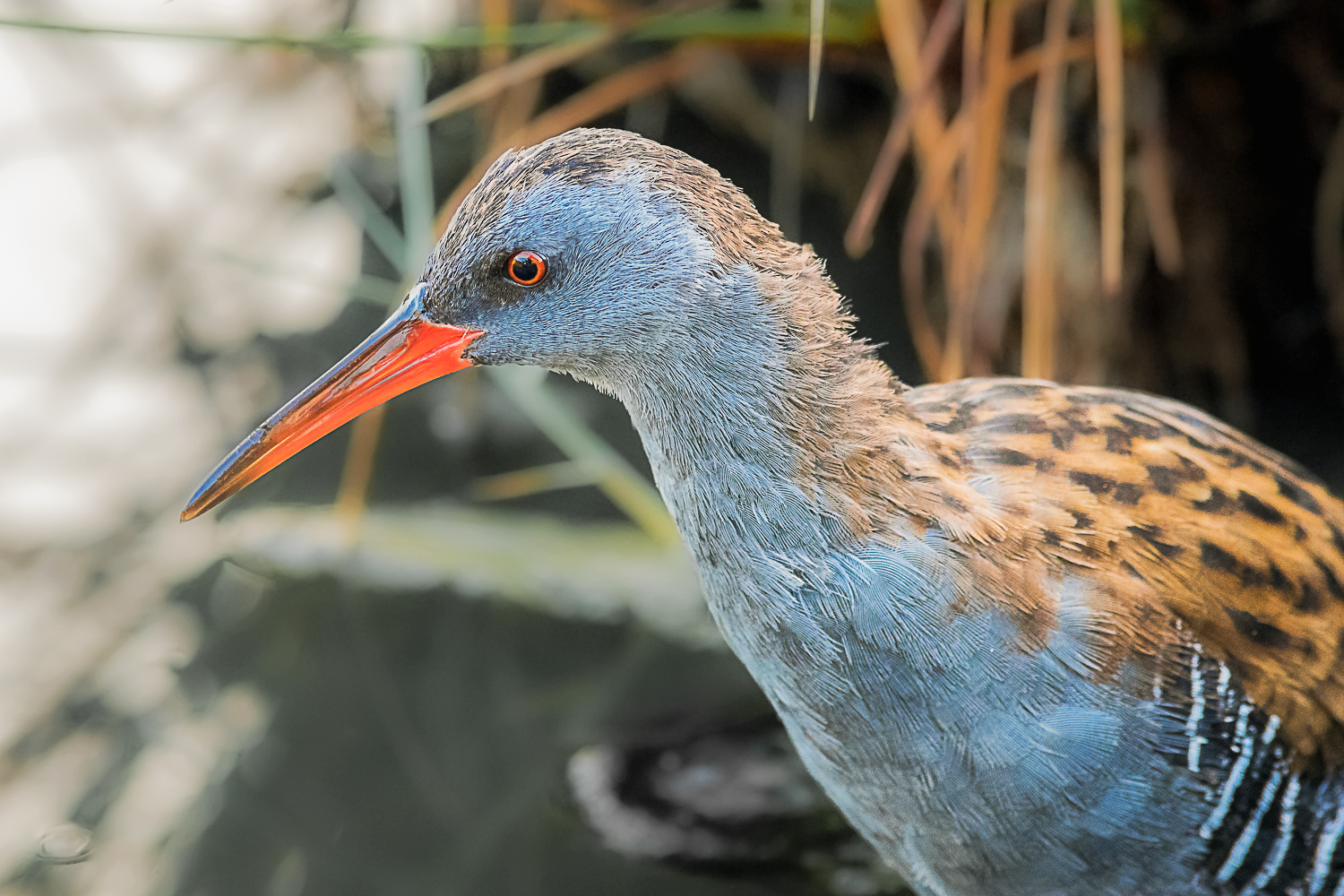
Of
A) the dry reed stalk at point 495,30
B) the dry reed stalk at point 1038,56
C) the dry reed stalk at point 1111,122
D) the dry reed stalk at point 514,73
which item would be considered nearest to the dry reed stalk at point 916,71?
the dry reed stalk at point 1038,56

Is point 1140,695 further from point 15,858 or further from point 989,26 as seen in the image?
point 15,858

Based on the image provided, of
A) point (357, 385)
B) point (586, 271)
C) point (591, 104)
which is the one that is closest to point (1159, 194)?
point (591, 104)

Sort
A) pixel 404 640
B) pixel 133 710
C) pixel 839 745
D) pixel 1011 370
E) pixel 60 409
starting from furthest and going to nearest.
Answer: pixel 60 409 → pixel 1011 370 → pixel 404 640 → pixel 133 710 → pixel 839 745

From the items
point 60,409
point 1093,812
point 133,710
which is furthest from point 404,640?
point 1093,812

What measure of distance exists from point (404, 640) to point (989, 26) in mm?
1571

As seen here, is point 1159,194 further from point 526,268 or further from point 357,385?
point 357,385

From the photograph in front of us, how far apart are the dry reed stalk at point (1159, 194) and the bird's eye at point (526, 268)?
1.44 metres

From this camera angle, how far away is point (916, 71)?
2471 mm

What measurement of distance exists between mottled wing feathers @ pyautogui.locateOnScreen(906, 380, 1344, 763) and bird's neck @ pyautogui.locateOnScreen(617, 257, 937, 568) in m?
0.15

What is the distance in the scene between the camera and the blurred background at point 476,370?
224 centimetres

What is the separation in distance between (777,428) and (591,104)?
5.00 ft

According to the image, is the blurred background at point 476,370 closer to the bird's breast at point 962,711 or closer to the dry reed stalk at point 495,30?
the dry reed stalk at point 495,30

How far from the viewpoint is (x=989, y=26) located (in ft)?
8.18

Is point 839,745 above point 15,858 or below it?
below
